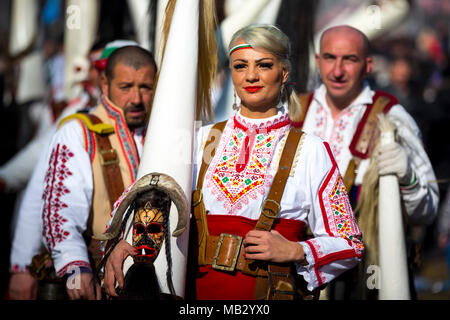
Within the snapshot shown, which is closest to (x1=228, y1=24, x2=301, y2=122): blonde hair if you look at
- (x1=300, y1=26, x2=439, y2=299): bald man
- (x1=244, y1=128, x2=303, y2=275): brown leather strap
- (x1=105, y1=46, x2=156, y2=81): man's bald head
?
(x1=244, y1=128, x2=303, y2=275): brown leather strap

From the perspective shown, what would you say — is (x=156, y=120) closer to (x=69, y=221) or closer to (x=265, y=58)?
(x=265, y=58)

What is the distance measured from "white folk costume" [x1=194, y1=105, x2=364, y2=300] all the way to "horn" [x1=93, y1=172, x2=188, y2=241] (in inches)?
6.9

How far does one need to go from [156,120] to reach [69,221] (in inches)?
28.9

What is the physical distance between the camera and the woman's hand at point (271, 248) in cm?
240

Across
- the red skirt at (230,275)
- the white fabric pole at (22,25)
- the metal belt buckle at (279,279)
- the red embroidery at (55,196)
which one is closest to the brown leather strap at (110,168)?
the red embroidery at (55,196)

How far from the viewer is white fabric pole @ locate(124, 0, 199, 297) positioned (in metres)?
2.55

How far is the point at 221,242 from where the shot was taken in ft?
8.31

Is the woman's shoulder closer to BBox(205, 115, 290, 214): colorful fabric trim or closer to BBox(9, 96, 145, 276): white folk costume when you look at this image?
BBox(205, 115, 290, 214): colorful fabric trim

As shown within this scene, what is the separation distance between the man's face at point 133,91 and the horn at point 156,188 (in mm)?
868

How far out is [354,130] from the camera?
3662mm

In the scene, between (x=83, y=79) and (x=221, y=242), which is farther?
(x=83, y=79)

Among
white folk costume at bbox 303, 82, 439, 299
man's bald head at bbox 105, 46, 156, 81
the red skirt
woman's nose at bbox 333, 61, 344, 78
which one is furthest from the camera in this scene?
woman's nose at bbox 333, 61, 344, 78

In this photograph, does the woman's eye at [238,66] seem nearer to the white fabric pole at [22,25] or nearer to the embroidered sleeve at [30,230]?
the embroidered sleeve at [30,230]

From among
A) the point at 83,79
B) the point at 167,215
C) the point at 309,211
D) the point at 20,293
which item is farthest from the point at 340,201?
the point at 83,79
